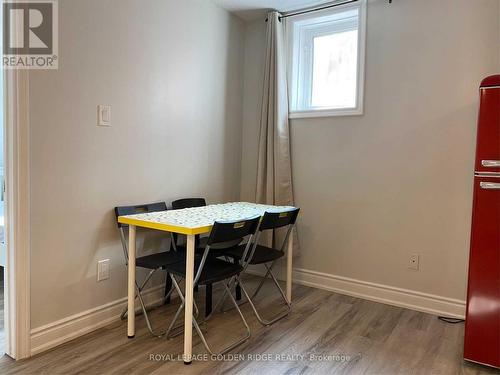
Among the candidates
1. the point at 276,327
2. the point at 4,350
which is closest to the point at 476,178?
the point at 276,327

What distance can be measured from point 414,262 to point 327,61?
6.08ft

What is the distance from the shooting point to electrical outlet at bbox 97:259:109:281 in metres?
2.42

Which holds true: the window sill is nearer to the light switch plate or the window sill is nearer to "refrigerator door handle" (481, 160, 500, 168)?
"refrigerator door handle" (481, 160, 500, 168)

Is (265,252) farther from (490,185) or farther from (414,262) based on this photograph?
(490,185)

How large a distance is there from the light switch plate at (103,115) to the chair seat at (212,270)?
983 mm

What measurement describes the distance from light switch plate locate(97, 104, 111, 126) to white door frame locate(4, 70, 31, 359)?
1.44 feet

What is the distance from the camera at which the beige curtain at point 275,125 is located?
3.32 metres

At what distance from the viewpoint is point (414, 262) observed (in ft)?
9.55

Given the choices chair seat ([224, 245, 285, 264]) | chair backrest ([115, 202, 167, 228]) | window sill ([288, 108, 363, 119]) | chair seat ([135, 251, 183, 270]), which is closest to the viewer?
chair seat ([135, 251, 183, 270])

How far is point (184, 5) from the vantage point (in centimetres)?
292

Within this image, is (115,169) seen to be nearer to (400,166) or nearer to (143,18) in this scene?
(143,18)

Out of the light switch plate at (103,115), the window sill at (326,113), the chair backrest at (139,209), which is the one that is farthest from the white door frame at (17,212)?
the window sill at (326,113)

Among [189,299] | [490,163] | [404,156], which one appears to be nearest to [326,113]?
[404,156]

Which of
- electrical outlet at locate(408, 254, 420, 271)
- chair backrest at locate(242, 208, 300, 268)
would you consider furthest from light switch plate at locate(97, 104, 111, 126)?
electrical outlet at locate(408, 254, 420, 271)
